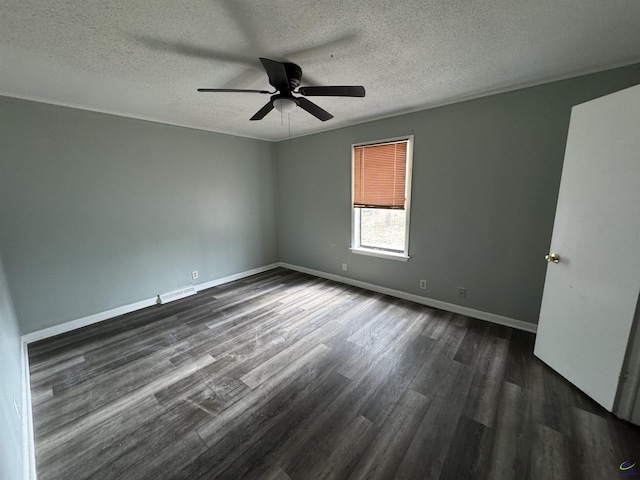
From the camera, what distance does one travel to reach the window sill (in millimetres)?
3338

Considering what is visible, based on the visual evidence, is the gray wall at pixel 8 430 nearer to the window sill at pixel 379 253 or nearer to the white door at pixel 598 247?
the white door at pixel 598 247

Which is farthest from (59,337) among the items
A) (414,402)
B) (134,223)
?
(414,402)

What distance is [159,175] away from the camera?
3.27 metres

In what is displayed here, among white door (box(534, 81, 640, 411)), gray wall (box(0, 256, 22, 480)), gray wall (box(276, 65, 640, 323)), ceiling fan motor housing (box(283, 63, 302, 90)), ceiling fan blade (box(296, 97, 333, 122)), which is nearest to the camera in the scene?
gray wall (box(0, 256, 22, 480))

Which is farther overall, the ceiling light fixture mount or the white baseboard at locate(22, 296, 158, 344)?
the white baseboard at locate(22, 296, 158, 344)

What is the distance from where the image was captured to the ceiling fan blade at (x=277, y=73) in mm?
1525

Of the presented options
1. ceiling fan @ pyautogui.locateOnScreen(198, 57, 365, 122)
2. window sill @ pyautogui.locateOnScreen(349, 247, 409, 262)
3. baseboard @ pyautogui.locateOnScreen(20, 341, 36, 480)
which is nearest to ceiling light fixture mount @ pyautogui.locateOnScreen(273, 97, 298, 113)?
ceiling fan @ pyautogui.locateOnScreen(198, 57, 365, 122)

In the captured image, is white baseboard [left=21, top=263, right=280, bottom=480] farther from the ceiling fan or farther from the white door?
the white door

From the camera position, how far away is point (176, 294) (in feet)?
11.5

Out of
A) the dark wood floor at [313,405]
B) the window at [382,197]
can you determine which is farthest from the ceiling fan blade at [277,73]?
the dark wood floor at [313,405]

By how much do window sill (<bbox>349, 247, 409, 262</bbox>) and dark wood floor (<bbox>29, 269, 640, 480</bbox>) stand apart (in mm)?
840

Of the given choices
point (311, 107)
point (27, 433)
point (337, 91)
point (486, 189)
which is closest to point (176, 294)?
point (27, 433)

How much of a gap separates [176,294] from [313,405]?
272 cm

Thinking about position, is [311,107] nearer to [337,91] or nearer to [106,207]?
[337,91]
